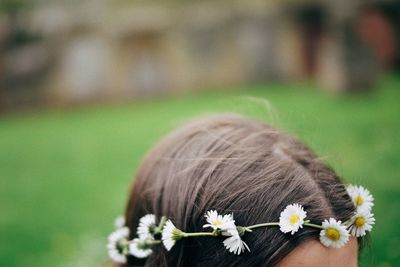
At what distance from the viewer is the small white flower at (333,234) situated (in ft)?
4.66

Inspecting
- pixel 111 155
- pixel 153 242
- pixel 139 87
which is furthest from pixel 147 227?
pixel 139 87

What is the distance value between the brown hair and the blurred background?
1.47 m

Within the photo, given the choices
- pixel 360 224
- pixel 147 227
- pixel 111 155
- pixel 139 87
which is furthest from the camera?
pixel 139 87

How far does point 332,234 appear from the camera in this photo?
1.43m

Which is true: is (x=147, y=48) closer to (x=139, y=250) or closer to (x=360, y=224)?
(x=139, y=250)

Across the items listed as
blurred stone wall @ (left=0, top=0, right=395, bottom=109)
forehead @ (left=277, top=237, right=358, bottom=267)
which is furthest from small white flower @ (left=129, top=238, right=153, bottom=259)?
blurred stone wall @ (left=0, top=0, right=395, bottom=109)

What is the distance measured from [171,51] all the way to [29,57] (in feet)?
6.12

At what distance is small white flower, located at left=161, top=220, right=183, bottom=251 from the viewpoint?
1.50m

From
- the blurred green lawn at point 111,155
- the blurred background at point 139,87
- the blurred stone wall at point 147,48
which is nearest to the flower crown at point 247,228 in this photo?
the blurred green lawn at point 111,155

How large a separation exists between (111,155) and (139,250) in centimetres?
371

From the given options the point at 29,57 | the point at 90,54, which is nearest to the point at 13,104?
the point at 29,57

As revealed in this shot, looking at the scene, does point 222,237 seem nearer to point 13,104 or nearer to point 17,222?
point 17,222

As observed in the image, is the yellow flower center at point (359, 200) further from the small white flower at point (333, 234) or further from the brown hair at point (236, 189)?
the small white flower at point (333, 234)

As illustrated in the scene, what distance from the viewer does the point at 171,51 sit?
7863 mm
